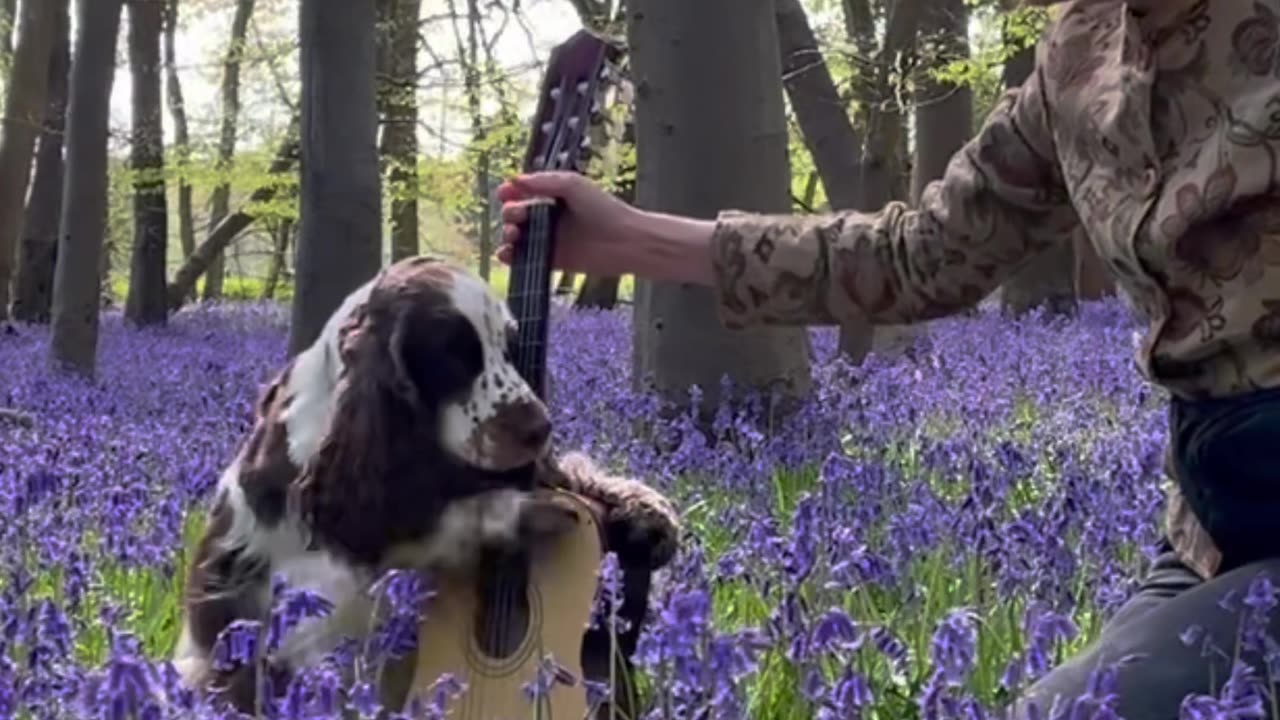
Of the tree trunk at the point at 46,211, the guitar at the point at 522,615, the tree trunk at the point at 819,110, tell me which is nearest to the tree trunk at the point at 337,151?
the guitar at the point at 522,615

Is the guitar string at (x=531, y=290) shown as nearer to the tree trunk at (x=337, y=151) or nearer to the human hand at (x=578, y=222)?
the human hand at (x=578, y=222)

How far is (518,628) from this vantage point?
271 centimetres

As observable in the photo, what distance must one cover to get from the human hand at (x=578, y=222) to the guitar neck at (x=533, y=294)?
0.9 inches

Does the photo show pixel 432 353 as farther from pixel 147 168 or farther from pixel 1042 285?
pixel 147 168

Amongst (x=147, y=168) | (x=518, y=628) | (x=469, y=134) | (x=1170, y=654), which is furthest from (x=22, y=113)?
(x=1170, y=654)

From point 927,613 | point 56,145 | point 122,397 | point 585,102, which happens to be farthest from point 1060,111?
point 56,145

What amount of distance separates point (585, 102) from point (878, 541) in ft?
4.40

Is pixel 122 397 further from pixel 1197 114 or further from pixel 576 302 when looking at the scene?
pixel 576 302

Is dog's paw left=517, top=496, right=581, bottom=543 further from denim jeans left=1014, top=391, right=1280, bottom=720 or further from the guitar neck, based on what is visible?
denim jeans left=1014, top=391, right=1280, bottom=720

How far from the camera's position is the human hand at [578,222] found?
2.99 metres

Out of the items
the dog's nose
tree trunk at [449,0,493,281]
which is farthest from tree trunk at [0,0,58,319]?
the dog's nose

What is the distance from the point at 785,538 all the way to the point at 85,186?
6.97 m

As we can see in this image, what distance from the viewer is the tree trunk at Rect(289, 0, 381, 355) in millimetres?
6746

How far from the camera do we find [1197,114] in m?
2.69
